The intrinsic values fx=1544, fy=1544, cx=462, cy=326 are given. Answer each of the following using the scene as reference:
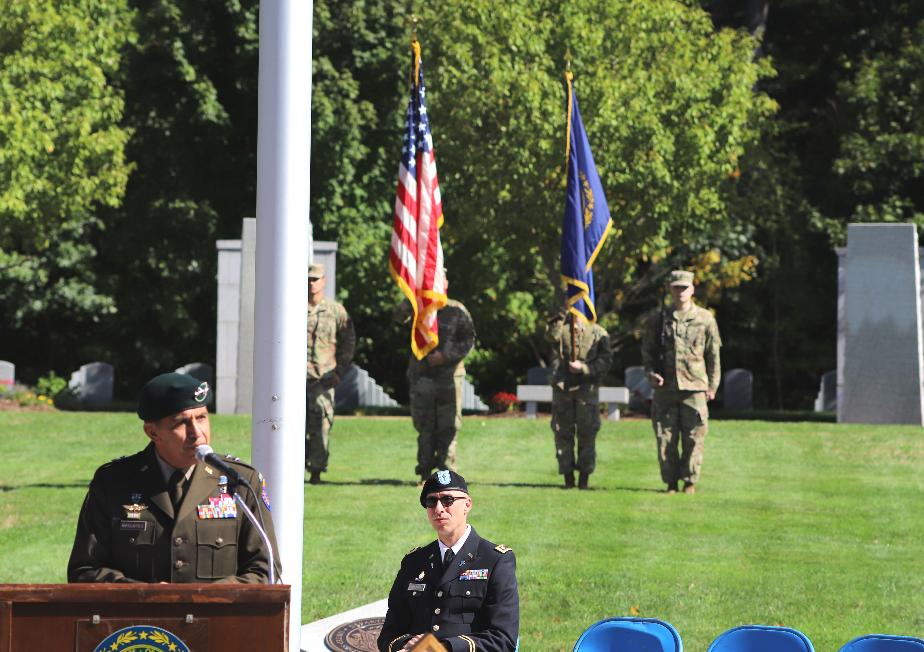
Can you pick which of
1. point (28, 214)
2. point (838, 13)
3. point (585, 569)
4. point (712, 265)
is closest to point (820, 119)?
point (838, 13)

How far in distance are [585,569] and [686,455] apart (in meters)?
4.07

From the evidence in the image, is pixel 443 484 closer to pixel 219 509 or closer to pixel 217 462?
pixel 219 509

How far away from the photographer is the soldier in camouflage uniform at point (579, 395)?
1575 cm

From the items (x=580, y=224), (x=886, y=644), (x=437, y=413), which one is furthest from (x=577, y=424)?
(x=886, y=644)

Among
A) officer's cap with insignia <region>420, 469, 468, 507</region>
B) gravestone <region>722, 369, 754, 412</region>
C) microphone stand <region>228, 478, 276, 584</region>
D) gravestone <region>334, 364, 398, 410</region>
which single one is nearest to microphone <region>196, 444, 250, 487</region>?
microphone stand <region>228, 478, 276, 584</region>

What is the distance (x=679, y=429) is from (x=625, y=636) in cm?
863

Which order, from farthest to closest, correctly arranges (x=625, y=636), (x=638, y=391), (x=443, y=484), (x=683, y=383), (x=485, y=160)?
(x=638, y=391) → (x=485, y=160) → (x=683, y=383) → (x=625, y=636) → (x=443, y=484)

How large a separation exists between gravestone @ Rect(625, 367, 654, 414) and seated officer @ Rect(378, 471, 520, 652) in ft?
78.7

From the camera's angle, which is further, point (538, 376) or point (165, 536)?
Result: point (538, 376)

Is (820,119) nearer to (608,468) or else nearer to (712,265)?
(712,265)

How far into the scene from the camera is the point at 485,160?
31.6 metres

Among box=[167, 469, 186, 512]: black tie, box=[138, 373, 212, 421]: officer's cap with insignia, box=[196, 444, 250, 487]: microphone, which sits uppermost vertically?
box=[138, 373, 212, 421]: officer's cap with insignia

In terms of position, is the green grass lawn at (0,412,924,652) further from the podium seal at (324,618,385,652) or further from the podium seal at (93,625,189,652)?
the podium seal at (93,625,189,652)

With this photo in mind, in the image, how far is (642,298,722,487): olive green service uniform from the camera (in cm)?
1545
